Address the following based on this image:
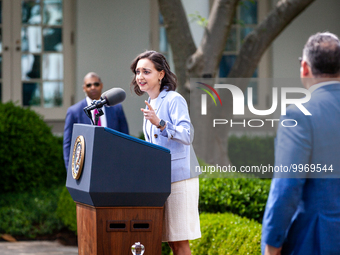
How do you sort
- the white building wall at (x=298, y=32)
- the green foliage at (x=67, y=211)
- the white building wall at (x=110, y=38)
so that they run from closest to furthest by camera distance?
the green foliage at (x=67, y=211) → the white building wall at (x=110, y=38) → the white building wall at (x=298, y=32)

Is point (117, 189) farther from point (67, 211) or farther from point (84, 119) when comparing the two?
point (67, 211)

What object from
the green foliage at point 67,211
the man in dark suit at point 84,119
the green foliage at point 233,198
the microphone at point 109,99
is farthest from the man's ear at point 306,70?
the green foliage at point 67,211

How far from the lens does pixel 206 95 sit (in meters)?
6.56

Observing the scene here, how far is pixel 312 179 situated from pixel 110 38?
6.81 metres

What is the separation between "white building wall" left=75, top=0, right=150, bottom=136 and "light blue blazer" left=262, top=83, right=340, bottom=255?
6.47 meters

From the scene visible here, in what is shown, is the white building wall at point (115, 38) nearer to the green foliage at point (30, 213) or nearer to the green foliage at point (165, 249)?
the green foliage at point (30, 213)

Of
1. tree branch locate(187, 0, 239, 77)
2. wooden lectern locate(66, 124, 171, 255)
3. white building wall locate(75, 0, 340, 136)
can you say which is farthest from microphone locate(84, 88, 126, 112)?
white building wall locate(75, 0, 340, 136)

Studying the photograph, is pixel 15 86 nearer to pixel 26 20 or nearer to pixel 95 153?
pixel 26 20

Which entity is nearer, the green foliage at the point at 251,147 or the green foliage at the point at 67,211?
the green foliage at the point at 67,211

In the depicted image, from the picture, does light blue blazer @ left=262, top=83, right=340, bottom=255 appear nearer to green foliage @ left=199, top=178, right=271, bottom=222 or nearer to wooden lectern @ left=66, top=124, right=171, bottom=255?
wooden lectern @ left=66, top=124, right=171, bottom=255

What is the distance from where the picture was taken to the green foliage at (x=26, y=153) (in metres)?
6.51

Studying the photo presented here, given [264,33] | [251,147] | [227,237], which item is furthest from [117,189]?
[251,147]

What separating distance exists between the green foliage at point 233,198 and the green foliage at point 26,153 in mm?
2801

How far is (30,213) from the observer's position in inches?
245
